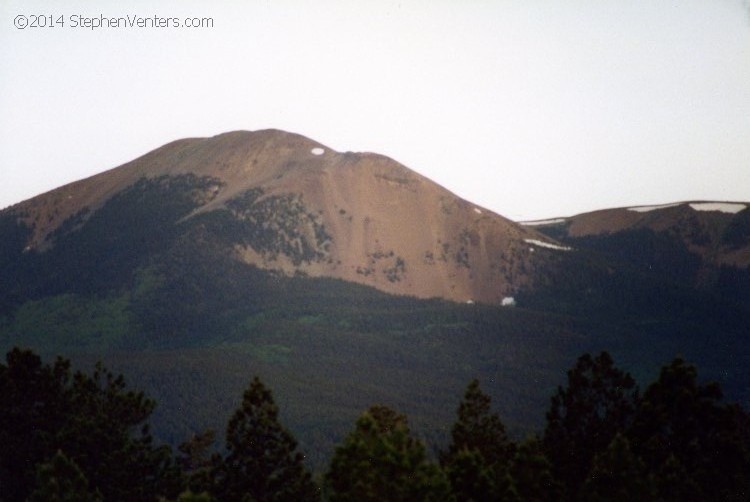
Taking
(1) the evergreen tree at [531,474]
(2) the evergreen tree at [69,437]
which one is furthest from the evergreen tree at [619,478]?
(2) the evergreen tree at [69,437]

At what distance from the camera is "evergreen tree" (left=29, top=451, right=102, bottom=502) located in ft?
168

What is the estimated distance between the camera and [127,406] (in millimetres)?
65938

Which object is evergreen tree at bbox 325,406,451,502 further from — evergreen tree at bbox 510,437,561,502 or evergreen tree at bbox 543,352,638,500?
evergreen tree at bbox 543,352,638,500

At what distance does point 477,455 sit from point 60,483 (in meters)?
18.1

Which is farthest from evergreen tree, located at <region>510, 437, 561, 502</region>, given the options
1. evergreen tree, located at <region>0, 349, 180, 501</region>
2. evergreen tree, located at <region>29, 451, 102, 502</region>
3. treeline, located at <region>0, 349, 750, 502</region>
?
evergreen tree, located at <region>29, 451, 102, 502</region>

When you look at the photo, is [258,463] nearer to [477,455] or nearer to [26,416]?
[477,455]

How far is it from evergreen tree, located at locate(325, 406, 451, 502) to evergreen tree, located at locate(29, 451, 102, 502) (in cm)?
1068

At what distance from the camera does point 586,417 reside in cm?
5994

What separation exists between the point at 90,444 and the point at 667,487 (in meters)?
28.5

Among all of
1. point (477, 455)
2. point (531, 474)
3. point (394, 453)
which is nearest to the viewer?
point (394, 453)

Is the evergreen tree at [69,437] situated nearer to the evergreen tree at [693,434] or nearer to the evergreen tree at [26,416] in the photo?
the evergreen tree at [26,416]

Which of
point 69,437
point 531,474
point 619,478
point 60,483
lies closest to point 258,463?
point 60,483

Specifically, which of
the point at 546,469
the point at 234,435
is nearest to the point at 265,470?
the point at 234,435

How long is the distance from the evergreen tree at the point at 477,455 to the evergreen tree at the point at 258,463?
6947mm
